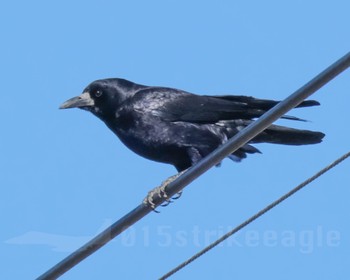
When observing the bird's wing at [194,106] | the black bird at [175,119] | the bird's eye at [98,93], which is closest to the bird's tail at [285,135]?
the black bird at [175,119]

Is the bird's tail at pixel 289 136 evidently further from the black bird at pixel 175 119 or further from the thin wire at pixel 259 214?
the thin wire at pixel 259 214

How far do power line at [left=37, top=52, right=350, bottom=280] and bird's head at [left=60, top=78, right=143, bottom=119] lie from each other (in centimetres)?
319

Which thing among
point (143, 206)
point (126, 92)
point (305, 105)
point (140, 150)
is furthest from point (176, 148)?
point (143, 206)

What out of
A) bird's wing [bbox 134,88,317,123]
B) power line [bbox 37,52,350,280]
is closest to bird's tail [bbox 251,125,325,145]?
bird's wing [bbox 134,88,317,123]

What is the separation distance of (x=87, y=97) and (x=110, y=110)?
27 centimetres

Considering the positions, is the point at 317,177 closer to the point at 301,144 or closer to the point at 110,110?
the point at 301,144

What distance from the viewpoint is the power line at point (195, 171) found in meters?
5.68

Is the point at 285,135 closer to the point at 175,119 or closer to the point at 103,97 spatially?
the point at 175,119

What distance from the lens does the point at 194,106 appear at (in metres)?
9.67

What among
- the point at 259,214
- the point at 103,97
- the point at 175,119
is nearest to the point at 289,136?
the point at 175,119

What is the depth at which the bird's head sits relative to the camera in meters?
9.82

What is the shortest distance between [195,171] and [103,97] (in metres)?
3.82

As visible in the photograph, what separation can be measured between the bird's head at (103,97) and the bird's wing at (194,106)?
173mm

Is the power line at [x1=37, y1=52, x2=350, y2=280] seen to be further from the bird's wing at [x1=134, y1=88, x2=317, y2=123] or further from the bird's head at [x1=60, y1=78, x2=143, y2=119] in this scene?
the bird's head at [x1=60, y1=78, x2=143, y2=119]
